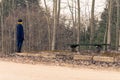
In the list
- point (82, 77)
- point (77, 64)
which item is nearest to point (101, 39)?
point (77, 64)

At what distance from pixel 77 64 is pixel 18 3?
35.4 metres

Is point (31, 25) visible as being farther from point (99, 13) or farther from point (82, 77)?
point (82, 77)

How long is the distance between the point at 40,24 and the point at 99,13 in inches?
357

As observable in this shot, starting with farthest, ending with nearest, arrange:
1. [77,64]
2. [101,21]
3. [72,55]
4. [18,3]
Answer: [18,3], [101,21], [72,55], [77,64]

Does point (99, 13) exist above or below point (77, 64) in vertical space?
above

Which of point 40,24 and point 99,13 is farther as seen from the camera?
point 40,24

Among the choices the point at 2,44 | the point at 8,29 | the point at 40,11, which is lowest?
the point at 2,44

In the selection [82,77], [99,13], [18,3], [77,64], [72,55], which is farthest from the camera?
[18,3]

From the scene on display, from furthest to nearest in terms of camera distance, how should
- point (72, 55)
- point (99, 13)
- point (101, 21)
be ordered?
point (101, 21) → point (99, 13) → point (72, 55)

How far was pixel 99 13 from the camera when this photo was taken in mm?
30250

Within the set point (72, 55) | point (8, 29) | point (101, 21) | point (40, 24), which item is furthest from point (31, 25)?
point (72, 55)

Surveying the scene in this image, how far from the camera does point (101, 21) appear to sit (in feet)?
107

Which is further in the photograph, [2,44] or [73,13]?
[2,44]

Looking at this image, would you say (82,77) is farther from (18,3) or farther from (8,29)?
(18,3)
